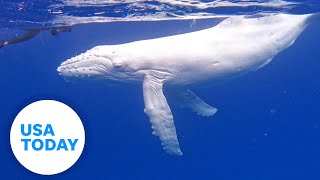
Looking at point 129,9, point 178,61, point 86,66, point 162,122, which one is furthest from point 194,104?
point 129,9

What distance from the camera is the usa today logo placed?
45.8 feet

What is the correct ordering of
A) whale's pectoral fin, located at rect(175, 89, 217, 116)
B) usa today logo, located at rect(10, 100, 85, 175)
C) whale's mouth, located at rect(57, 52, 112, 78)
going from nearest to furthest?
whale's mouth, located at rect(57, 52, 112, 78) → usa today logo, located at rect(10, 100, 85, 175) → whale's pectoral fin, located at rect(175, 89, 217, 116)

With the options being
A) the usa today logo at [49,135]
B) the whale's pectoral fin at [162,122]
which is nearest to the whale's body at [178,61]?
the whale's pectoral fin at [162,122]

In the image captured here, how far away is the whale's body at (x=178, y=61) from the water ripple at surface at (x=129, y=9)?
4.10ft

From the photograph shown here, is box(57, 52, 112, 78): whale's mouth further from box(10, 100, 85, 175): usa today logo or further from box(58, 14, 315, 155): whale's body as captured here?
box(10, 100, 85, 175): usa today logo

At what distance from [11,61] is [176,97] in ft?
109

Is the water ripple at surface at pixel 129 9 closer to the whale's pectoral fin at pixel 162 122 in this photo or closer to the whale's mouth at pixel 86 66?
the whale's mouth at pixel 86 66

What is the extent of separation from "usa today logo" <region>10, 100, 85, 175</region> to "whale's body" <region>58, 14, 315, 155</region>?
235 cm

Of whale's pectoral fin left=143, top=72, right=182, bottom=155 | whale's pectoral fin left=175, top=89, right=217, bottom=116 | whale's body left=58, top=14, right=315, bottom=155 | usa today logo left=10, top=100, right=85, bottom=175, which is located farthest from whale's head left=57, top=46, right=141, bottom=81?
whale's pectoral fin left=175, top=89, right=217, bottom=116

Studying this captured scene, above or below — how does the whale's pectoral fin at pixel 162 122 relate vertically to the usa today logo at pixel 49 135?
above

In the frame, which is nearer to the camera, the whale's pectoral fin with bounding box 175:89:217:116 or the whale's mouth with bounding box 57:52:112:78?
the whale's mouth with bounding box 57:52:112:78

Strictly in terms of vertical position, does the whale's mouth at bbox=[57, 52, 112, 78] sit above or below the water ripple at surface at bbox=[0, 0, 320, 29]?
below

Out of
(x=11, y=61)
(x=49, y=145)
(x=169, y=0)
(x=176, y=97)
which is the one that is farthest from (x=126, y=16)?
(x=11, y=61)

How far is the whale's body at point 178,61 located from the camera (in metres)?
12.2
